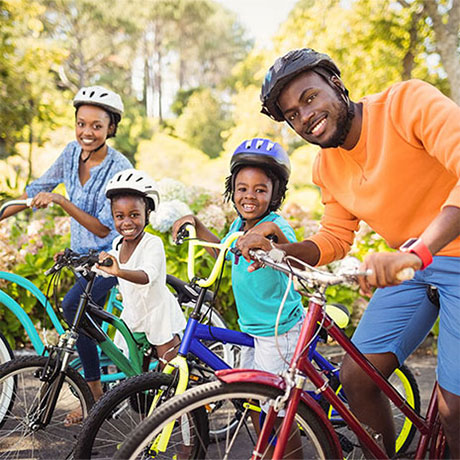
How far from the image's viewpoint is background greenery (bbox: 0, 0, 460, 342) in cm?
534

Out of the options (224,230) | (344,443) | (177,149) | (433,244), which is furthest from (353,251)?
(177,149)

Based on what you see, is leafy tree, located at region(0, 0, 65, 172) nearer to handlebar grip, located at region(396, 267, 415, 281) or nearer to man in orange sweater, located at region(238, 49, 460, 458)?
man in orange sweater, located at region(238, 49, 460, 458)

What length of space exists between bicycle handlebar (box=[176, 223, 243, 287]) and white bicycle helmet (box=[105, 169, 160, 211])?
382 millimetres

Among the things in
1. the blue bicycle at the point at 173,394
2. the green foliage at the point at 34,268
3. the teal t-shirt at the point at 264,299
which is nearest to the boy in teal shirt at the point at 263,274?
the teal t-shirt at the point at 264,299

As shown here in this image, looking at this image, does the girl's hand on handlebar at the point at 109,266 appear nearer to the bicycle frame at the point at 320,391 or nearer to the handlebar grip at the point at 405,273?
the bicycle frame at the point at 320,391

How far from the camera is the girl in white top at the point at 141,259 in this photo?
116 inches

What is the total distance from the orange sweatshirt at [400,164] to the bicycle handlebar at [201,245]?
411 mm

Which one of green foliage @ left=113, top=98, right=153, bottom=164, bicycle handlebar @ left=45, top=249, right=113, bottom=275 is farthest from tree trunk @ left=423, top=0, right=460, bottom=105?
green foliage @ left=113, top=98, right=153, bottom=164

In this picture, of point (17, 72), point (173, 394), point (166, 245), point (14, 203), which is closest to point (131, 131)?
point (17, 72)

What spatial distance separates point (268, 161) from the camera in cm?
257

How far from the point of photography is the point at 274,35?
43.5 ft

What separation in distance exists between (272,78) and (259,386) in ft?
3.70

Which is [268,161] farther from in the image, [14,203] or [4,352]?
[4,352]

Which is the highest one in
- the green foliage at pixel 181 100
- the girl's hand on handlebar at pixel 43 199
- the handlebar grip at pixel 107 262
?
the green foliage at pixel 181 100
